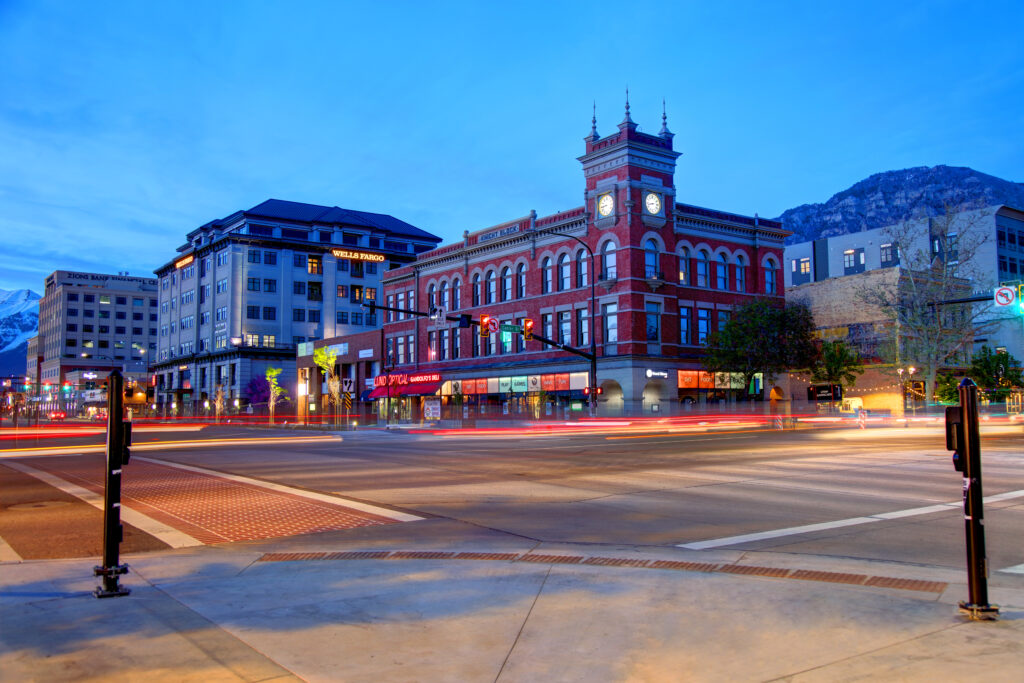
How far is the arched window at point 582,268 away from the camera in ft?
173

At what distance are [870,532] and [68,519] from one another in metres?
10.9

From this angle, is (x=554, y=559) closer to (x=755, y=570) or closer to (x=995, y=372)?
(x=755, y=570)

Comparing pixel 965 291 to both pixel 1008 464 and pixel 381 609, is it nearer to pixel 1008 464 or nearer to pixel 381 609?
pixel 1008 464

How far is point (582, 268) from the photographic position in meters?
53.1

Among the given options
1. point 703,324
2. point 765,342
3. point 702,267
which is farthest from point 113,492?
point 702,267

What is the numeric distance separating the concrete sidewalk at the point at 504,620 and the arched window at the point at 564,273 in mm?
45951

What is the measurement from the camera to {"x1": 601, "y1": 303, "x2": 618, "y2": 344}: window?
165ft

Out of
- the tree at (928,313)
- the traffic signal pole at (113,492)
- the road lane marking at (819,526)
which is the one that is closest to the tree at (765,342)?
the tree at (928,313)

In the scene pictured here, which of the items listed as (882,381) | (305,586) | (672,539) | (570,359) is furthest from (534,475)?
(882,381)

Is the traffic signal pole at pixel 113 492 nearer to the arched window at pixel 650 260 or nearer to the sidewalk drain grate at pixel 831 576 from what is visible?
the sidewalk drain grate at pixel 831 576

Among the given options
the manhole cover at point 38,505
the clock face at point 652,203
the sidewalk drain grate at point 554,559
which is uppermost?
the clock face at point 652,203

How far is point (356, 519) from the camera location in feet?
36.3

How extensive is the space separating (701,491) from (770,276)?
4822cm

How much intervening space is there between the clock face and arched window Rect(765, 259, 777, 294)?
1197cm
